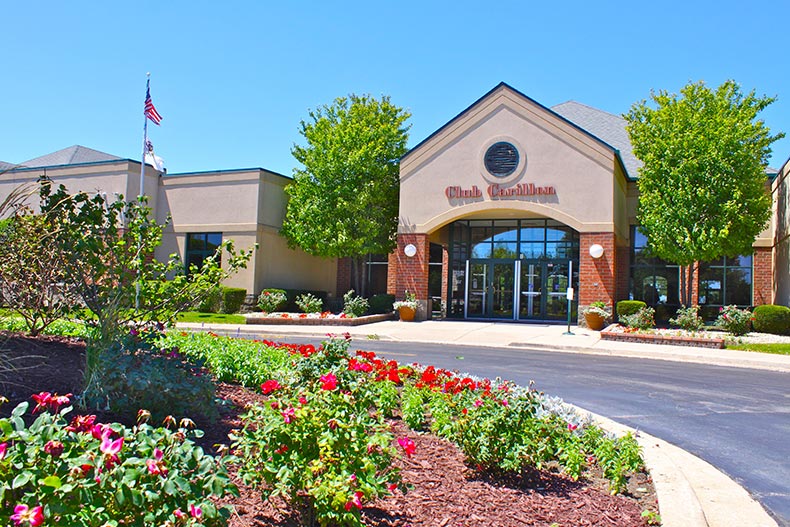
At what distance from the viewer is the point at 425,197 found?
79.4ft

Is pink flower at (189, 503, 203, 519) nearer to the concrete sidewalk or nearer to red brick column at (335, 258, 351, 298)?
the concrete sidewalk

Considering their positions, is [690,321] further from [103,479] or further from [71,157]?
[71,157]

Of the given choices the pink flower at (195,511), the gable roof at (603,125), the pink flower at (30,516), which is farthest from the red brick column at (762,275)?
the pink flower at (30,516)

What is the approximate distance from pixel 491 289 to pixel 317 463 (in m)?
22.6

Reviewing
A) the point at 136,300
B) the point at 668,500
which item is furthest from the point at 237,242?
the point at 668,500

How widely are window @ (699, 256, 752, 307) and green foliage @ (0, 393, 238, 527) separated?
82.0ft

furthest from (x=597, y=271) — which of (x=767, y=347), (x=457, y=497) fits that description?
(x=457, y=497)

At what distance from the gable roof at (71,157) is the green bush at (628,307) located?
27.8 m

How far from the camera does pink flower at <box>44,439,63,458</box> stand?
246 cm

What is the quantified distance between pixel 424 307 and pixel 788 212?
42.1 ft

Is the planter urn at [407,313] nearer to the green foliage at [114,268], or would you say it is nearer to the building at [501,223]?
the building at [501,223]

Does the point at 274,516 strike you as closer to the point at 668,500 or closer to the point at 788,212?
the point at 668,500

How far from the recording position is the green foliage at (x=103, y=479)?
89.9 inches

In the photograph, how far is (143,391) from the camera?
4688 millimetres
